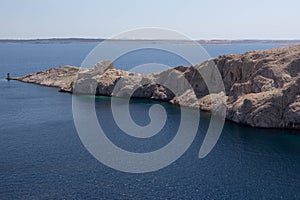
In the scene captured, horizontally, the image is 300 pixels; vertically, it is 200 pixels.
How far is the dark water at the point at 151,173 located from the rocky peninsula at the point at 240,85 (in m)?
5.21

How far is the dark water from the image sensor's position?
2092 inches

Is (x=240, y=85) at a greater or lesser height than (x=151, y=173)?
greater

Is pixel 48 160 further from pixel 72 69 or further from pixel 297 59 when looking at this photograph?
pixel 72 69

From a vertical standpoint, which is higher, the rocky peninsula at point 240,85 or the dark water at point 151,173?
the rocky peninsula at point 240,85

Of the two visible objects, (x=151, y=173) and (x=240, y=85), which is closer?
(x=151, y=173)

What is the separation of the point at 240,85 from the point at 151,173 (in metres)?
53.5

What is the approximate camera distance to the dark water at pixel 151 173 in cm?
5312

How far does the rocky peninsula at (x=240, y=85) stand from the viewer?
3477 inches

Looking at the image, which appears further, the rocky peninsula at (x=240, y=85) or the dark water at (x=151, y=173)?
the rocky peninsula at (x=240, y=85)

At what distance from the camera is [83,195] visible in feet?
171

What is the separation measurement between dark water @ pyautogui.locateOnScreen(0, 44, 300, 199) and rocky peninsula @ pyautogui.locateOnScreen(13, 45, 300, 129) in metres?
5.21

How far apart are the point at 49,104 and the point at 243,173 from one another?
3172 inches

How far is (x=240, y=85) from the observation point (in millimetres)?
103875

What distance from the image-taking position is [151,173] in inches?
2384
